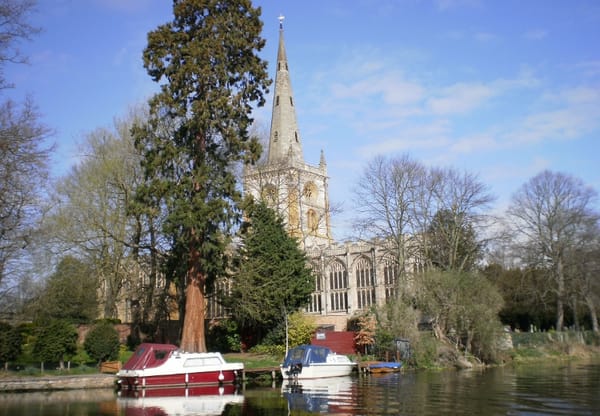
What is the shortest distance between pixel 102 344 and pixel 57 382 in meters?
3.84

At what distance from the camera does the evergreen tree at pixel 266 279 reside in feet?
99.6

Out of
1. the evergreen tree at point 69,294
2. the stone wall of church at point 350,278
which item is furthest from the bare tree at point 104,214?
the stone wall of church at point 350,278

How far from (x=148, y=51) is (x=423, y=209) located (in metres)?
20.9

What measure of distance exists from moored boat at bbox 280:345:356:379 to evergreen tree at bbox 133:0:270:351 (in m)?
3.76

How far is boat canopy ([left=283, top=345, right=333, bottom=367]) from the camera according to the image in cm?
2581

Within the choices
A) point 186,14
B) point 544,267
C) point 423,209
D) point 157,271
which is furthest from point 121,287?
point 544,267

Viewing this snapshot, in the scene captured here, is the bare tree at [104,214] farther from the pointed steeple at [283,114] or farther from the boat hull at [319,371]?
the pointed steeple at [283,114]

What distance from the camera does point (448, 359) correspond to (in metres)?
31.8

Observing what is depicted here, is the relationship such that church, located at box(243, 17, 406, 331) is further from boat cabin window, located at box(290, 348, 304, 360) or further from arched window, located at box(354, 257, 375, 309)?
boat cabin window, located at box(290, 348, 304, 360)

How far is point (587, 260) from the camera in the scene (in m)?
43.8

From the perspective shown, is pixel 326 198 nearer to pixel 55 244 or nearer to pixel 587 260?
pixel 587 260

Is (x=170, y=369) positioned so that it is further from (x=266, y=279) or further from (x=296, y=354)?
(x=266, y=279)

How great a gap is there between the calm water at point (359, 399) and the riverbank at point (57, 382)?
4.12 ft

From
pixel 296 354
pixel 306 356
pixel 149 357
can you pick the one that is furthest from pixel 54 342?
pixel 306 356
